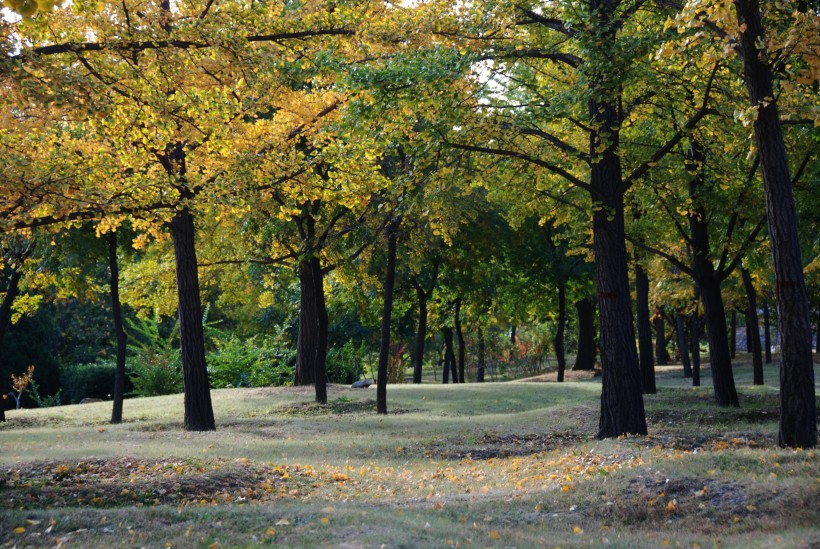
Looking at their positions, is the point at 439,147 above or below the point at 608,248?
above

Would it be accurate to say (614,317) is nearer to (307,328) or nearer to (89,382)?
(307,328)

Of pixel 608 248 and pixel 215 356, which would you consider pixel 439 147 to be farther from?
pixel 215 356

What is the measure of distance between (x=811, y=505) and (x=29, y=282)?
1670cm

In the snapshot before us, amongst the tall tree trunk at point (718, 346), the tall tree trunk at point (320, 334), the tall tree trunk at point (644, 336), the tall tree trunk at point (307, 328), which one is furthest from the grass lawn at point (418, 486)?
the tall tree trunk at point (307, 328)

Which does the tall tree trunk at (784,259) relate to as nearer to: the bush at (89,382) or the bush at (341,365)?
the bush at (341,365)

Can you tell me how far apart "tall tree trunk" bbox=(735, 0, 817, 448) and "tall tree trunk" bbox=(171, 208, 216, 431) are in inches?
407

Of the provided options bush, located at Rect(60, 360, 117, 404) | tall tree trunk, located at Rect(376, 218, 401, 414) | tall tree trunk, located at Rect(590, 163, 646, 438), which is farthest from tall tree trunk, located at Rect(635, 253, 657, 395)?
bush, located at Rect(60, 360, 117, 404)

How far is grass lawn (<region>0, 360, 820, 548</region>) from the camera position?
6672mm

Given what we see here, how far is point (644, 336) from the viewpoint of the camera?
2000 centimetres

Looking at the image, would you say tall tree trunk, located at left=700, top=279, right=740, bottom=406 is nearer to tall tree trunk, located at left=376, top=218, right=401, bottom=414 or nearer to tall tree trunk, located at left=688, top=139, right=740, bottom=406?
tall tree trunk, located at left=688, top=139, right=740, bottom=406

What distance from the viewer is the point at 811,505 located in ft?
22.7

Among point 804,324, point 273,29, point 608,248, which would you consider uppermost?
point 273,29

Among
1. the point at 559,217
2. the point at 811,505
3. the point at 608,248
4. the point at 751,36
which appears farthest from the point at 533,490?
the point at 559,217

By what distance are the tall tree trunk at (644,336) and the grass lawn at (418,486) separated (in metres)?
3.49
